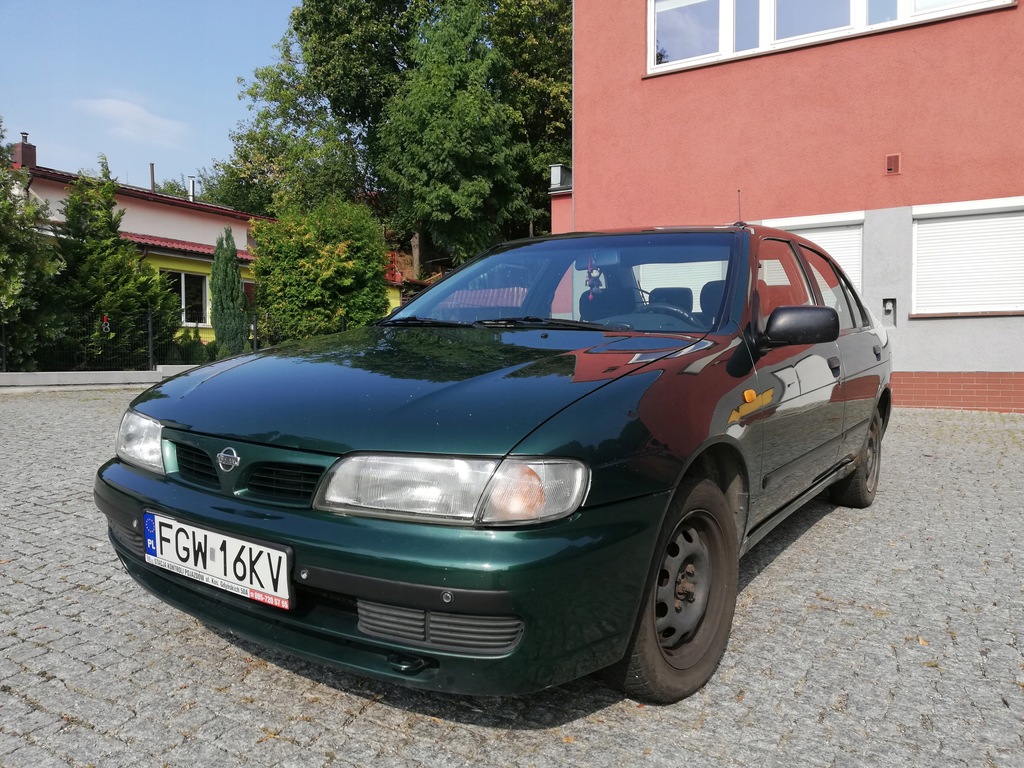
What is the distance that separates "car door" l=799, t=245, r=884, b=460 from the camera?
3.95 metres

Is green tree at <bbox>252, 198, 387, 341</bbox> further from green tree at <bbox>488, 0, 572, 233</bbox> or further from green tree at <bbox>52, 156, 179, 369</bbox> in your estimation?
green tree at <bbox>488, 0, 572, 233</bbox>

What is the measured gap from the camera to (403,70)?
32.1 m

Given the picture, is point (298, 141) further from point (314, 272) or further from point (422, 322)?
point (422, 322)

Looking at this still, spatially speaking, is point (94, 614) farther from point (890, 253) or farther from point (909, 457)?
point (890, 253)

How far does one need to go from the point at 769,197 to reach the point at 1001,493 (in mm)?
7210

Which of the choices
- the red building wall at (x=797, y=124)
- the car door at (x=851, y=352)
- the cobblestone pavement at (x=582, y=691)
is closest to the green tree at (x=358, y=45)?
the red building wall at (x=797, y=124)

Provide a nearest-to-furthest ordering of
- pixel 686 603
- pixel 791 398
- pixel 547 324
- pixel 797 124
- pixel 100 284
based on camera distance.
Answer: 1. pixel 686 603
2. pixel 547 324
3. pixel 791 398
4. pixel 797 124
5. pixel 100 284

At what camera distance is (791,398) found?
10.0ft

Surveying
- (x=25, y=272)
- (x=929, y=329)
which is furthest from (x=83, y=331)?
(x=929, y=329)

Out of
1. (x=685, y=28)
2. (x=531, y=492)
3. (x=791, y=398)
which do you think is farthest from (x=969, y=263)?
(x=531, y=492)

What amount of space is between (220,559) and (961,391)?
10527 millimetres

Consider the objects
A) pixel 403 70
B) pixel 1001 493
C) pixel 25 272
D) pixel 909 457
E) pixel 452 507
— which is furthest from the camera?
pixel 403 70

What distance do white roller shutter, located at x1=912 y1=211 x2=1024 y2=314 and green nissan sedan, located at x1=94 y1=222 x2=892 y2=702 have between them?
8.70 meters

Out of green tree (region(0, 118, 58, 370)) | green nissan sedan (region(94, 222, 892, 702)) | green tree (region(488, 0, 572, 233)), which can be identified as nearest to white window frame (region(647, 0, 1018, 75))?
green nissan sedan (region(94, 222, 892, 702))
